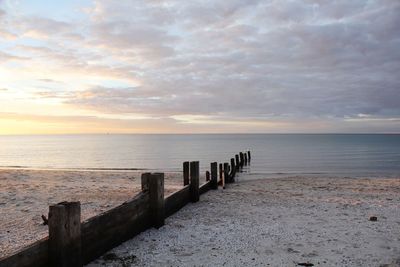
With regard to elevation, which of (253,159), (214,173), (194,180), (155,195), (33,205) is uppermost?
(155,195)

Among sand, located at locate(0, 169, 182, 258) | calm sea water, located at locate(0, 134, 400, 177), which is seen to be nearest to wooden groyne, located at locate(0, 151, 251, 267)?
sand, located at locate(0, 169, 182, 258)

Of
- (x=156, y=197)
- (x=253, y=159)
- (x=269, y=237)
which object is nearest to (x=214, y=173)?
(x=156, y=197)

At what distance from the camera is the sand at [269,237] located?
616 centimetres

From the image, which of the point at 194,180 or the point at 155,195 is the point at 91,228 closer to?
the point at 155,195

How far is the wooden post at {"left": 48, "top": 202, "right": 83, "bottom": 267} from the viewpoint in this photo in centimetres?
473

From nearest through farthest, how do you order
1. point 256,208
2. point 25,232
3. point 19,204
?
point 25,232 < point 256,208 < point 19,204

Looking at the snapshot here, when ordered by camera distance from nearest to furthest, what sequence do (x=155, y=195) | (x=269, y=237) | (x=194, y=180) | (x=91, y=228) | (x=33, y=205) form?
1. (x=91, y=228)
2. (x=269, y=237)
3. (x=155, y=195)
4. (x=194, y=180)
5. (x=33, y=205)

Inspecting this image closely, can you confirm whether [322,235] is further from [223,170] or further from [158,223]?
[223,170]

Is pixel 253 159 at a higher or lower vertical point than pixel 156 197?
lower

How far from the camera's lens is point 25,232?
8258 millimetres

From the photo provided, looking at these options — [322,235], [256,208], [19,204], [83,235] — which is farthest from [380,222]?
[19,204]

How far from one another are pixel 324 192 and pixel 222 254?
31.8ft

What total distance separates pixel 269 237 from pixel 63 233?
4.35m

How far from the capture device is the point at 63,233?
4.82 m
